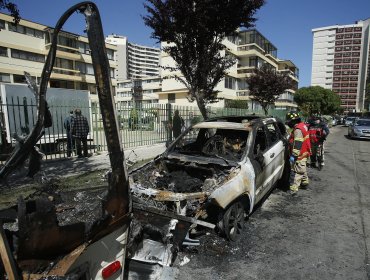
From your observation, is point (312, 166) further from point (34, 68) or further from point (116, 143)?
point (34, 68)

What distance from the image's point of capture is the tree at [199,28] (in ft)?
29.9

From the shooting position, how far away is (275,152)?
18.1 ft

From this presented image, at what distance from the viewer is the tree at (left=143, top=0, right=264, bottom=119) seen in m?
9.12

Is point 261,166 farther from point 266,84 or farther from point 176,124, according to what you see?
point 266,84

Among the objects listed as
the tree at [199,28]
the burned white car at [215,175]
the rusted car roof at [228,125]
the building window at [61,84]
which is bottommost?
the burned white car at [215,175]

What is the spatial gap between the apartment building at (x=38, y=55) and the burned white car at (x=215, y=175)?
31376mm

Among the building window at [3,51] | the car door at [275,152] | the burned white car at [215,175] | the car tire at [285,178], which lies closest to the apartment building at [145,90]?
the building window at [3,51]

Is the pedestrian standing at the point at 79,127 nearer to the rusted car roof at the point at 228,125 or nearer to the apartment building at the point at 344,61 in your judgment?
the rusted car roof at the point at 228,125

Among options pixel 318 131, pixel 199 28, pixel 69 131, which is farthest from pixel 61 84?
pixel 318 131

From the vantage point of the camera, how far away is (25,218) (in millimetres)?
1676

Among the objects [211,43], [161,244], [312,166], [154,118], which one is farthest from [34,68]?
[161,244]

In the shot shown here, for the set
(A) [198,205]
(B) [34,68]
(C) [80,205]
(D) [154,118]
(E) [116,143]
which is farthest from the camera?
(B) [34,68]

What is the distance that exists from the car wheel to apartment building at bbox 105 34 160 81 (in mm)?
124656

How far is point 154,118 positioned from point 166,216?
33.2 feet
